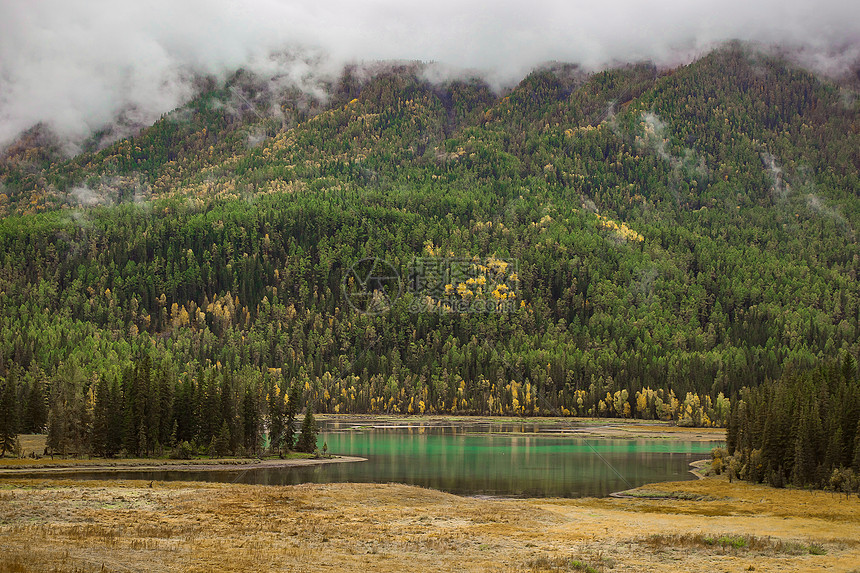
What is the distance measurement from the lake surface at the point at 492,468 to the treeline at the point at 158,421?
12.9 m

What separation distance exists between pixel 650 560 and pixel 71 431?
90462mm

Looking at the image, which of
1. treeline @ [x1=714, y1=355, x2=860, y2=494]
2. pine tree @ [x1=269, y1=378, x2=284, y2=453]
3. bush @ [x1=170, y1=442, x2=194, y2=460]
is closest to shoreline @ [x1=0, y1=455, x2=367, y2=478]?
bush @ [x1=170, y1=442, x2=194, y2=460]

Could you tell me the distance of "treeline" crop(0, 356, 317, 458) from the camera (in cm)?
12406

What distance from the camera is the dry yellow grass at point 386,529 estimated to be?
5228cm

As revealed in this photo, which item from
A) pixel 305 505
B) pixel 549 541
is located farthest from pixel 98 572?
pixel 305 505

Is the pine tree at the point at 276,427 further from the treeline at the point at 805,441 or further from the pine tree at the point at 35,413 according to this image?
the treeline at the point at 805,441

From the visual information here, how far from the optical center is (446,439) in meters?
190

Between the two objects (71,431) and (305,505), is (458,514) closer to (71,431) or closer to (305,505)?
(305,505)

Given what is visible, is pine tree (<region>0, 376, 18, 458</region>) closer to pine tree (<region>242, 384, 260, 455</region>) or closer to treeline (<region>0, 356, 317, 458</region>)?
treeline (<region>0, 356, 317, 458</region>)

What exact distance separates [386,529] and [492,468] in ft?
197

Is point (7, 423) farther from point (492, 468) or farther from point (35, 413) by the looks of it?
point (492, 468)

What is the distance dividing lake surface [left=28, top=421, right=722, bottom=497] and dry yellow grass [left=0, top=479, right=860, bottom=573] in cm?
1182

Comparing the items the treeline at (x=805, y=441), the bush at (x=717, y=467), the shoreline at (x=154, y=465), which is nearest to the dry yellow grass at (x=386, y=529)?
the treeline at (x=805, y=441)

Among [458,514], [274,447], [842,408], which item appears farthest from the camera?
[274,447]
